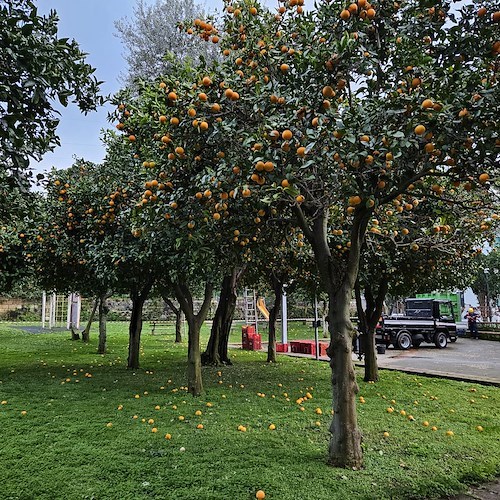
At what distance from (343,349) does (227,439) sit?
1716 millimetres

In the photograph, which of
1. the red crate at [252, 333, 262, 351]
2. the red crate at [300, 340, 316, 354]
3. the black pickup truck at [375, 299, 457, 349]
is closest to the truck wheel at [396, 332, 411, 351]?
the black pickup truck at [375, 299, 457, 349]

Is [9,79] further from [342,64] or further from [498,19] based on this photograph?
[498,19]

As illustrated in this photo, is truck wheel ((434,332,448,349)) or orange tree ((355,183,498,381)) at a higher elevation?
orange tree ((355,183,498,381))

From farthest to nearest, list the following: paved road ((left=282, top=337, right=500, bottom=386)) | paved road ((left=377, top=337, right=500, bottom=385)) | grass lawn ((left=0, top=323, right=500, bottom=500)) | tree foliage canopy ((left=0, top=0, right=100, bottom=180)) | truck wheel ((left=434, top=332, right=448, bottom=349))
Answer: truck wheel ((left=434, top=332, right=448, bottom=349))
paved road ((left=377, top=337, right=500, bottom=385))
paved road ((left=282, top=337, right=500, bottom=386))
grass lawn ((left=0, top=323, right=500, bottom=500))
tree foliage canopy ((left=0, top=0, right=100, bottom=180))

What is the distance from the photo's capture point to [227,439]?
484cm

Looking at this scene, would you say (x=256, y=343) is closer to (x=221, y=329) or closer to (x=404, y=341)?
(x=221, y=329)

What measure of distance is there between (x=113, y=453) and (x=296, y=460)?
1.82 metres

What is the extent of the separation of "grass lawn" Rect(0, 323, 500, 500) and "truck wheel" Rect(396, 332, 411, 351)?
10590 mm

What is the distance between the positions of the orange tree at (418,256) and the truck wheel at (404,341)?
988 centimetres

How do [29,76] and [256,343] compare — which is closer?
[29,76]

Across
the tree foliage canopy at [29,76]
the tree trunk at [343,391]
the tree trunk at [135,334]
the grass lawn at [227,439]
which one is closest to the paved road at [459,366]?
the grass lawn at [227,439]

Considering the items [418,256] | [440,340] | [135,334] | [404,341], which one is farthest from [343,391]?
Answer: [440,340]

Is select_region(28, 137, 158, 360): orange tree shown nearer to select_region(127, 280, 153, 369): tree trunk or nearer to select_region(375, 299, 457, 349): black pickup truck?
select_region(127, 280, 153, 369): tree trunk

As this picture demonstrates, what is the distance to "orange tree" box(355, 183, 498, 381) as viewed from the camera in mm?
6652
